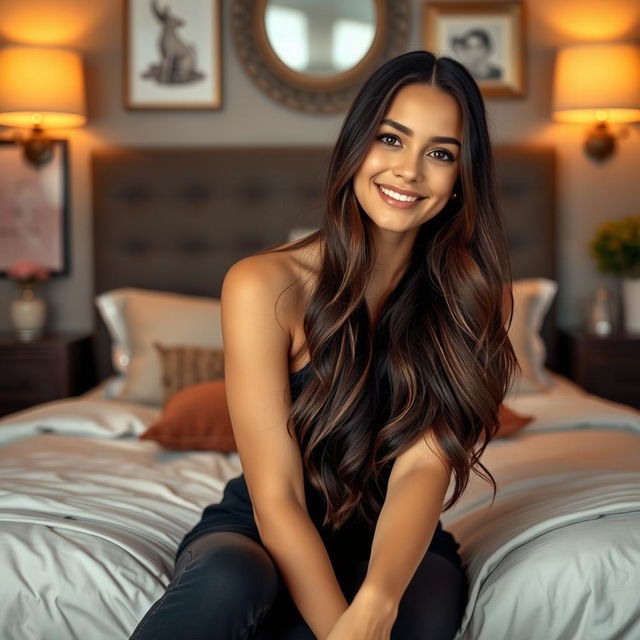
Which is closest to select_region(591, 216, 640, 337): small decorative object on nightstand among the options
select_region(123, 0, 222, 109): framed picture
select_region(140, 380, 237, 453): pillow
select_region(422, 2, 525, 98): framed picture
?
select_region(422, 2, 525, 98): framed picture

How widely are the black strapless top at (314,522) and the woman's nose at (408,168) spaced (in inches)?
15.1

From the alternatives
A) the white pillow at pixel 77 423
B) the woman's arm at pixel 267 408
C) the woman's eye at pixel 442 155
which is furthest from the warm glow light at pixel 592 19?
the woman's arm at pixel 267 408

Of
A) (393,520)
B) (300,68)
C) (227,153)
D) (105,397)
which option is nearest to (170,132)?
(227,153)

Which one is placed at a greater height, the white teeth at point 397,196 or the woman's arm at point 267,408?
the white teeth at point 397,196

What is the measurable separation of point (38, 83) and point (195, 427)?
1.78 meters

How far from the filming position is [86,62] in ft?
13.1

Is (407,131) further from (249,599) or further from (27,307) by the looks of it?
(27,307)

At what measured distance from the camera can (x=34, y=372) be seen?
11.9 ft

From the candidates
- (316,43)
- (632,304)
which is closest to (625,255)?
(632,304)

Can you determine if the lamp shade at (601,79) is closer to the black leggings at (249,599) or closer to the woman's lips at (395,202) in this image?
the woman's lips at (395,202)

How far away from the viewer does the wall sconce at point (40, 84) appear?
3.69m

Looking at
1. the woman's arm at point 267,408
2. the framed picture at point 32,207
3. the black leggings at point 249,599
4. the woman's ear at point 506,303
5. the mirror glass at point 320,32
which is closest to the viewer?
the black leggings at point 249,599

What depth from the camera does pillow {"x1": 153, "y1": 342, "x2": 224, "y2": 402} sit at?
10.2 feet

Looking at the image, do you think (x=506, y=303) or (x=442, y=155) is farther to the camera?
(x=506, y=303)
